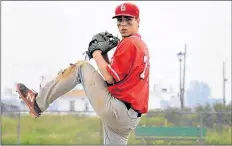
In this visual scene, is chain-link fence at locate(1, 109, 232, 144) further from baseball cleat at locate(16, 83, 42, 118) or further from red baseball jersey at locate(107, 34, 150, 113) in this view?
red baseball jersey at locate(107, 34, 150, 113)

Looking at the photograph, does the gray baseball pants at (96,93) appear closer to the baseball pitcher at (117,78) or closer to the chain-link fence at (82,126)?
the baseball pitcher at (117,78)

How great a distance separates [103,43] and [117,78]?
334mm

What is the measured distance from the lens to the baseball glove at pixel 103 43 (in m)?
4.30

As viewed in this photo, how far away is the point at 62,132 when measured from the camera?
1223 cm

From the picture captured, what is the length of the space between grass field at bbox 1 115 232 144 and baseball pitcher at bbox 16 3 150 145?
7715 mm

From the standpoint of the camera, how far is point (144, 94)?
14.2 ft

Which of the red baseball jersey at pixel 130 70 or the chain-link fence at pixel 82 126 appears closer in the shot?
the red baseball jersey at pixel 130 70

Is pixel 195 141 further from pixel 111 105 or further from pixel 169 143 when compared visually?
pixel 111 105

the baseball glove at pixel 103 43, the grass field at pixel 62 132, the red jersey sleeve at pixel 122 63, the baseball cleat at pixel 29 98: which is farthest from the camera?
the grass field at pixel 62 132

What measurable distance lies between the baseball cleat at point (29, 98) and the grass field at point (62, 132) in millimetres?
7475

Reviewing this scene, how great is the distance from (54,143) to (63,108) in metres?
0.83

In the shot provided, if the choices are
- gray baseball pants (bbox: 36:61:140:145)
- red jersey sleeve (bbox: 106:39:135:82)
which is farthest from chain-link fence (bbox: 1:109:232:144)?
red jersey sleeve (bbox: 106:39:135:82)

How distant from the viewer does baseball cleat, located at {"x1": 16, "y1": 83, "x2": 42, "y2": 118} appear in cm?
452

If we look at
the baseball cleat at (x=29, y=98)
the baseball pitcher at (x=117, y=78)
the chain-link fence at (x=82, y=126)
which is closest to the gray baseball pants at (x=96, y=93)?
the baseball pitcher at (x=117, y=78)
